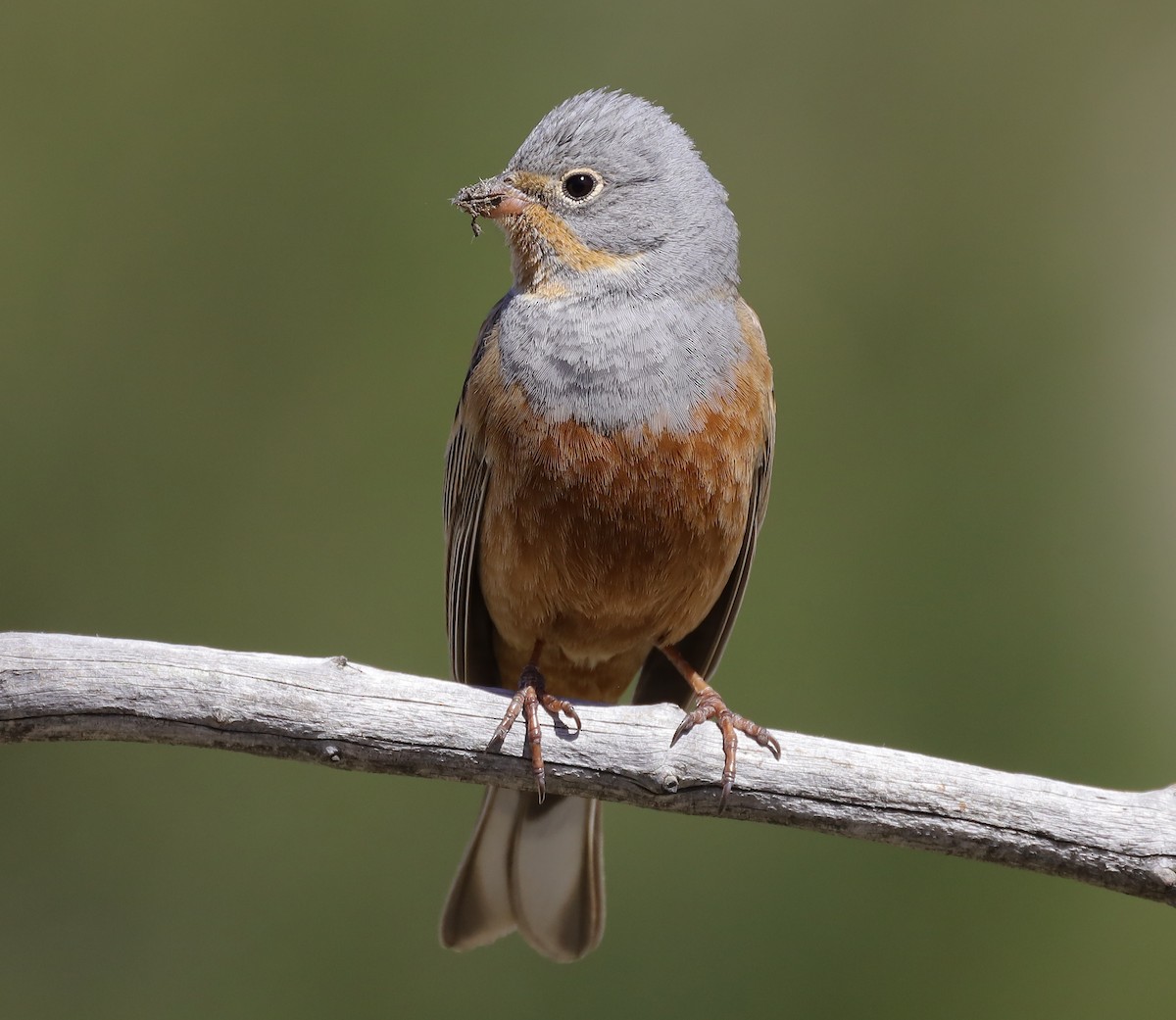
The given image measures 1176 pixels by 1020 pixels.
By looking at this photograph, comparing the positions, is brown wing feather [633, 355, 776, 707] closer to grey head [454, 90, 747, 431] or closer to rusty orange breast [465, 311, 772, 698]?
rusty orange breast [465, 311, 772, 698]

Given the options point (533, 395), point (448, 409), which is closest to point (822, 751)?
point (533, 395)

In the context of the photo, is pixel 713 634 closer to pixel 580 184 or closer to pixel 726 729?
pixel 726 729

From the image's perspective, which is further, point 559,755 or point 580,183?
point 580,183

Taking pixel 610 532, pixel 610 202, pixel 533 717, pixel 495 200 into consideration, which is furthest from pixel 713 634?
pixel 495 200

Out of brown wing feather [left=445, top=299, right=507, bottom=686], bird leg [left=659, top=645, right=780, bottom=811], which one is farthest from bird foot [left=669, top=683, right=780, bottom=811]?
brown wing feather [left=445, top=299, right=507, bottom=686]

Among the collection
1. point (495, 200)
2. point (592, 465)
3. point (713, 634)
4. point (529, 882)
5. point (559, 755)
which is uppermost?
point (495, 200)

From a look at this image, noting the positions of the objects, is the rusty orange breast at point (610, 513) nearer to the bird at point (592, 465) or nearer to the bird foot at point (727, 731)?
the bird at point (592, 465)
